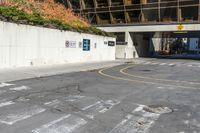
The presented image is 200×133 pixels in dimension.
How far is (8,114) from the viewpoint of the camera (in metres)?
7.98

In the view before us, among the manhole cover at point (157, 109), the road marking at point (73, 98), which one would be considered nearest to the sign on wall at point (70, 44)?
the road marking at point (73, 98)

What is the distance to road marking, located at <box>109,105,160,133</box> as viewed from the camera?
709 centimetres

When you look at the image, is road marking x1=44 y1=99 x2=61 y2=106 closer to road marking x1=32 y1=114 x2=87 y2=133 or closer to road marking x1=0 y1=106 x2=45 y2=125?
road marking x1=0 y1=106 x2=45 y2=125

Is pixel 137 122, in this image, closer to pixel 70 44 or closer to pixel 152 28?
pixel 70 44

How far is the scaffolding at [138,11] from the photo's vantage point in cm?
5112

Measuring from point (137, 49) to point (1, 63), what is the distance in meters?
41.7

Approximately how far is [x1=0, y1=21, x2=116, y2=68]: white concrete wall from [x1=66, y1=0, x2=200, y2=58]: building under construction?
2391 cm

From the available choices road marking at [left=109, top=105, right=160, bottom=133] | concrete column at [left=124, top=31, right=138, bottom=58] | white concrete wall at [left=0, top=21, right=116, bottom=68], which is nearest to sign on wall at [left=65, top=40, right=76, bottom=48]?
white concrete wall at [left=0, top=21, right=116, bottom=68]

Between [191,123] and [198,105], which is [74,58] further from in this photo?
[191,123]

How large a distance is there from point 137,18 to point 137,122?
48.8m

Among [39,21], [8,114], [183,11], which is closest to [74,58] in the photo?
[39,21]

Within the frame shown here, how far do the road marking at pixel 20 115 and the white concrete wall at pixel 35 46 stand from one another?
11.4 metres

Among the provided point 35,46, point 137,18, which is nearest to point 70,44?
point 35,46

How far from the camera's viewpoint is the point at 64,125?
23.6 ft
